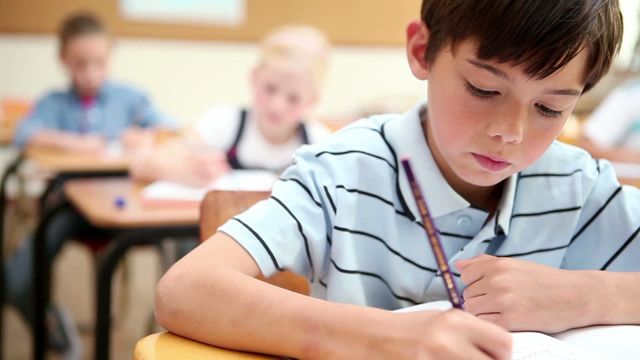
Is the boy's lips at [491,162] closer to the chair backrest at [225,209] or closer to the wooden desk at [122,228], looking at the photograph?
the chair backrest at [225,209]

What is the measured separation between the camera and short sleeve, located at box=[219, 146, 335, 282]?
805 mm

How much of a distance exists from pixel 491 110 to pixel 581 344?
0.25 meters

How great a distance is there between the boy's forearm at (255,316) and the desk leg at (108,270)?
3.32ft

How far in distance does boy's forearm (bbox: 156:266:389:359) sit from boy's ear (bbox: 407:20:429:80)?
1.08 ft

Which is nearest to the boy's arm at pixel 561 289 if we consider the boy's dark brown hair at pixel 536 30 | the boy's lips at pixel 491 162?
the boy's lips at pixel 491 162

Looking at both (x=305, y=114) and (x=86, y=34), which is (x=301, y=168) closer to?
(x=305, y=114)

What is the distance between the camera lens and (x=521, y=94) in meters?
0.75

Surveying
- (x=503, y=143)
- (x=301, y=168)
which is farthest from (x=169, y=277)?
(x=503, y=143)

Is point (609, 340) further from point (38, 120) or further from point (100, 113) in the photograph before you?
point (100, 113)

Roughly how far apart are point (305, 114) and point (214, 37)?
243cm

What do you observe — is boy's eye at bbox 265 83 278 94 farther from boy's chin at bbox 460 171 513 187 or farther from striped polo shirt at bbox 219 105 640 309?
boy's chin at bbox 460 171 513 187

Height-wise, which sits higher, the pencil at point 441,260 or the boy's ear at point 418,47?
the boy's ear at point 418,47

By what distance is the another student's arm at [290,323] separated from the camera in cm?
60

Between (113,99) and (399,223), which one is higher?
(399,223)
